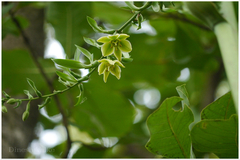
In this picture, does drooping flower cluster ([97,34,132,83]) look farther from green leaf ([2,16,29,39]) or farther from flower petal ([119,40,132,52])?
green leaf ([2,16,29,39])

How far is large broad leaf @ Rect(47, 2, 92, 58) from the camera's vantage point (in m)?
1.04

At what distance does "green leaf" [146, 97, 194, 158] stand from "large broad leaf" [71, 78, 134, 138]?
0.62 metres

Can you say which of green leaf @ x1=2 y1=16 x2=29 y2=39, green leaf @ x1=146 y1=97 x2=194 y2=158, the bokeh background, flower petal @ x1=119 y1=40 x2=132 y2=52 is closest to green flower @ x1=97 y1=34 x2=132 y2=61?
flower petal @ x1=119 y1=40 x2=132 y2=52

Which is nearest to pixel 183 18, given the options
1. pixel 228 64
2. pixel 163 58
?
pixel 163 58

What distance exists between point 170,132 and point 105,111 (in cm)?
66

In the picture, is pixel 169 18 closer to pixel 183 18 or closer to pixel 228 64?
pixel 183 18

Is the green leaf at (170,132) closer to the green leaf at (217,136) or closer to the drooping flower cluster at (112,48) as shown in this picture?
the green leaf at (217,136)

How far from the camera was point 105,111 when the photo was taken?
3.73 ft

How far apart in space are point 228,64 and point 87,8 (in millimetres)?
812

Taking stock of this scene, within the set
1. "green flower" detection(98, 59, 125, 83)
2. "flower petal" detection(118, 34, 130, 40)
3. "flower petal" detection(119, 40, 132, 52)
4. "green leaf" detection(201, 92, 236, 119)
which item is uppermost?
"flower petal" detection(118, 34, 130, 40)

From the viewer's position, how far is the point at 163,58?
48.0 inches

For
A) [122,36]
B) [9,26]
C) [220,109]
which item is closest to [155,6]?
[122,36]

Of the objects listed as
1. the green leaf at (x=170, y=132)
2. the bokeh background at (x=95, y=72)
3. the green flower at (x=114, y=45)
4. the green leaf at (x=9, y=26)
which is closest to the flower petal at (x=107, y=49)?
the green flower at (x=114, y=45)

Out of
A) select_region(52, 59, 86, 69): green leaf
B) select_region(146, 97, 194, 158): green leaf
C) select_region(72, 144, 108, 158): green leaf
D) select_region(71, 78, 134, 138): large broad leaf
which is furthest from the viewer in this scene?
select_region(71, 78, 134, 138): large broad leaf
